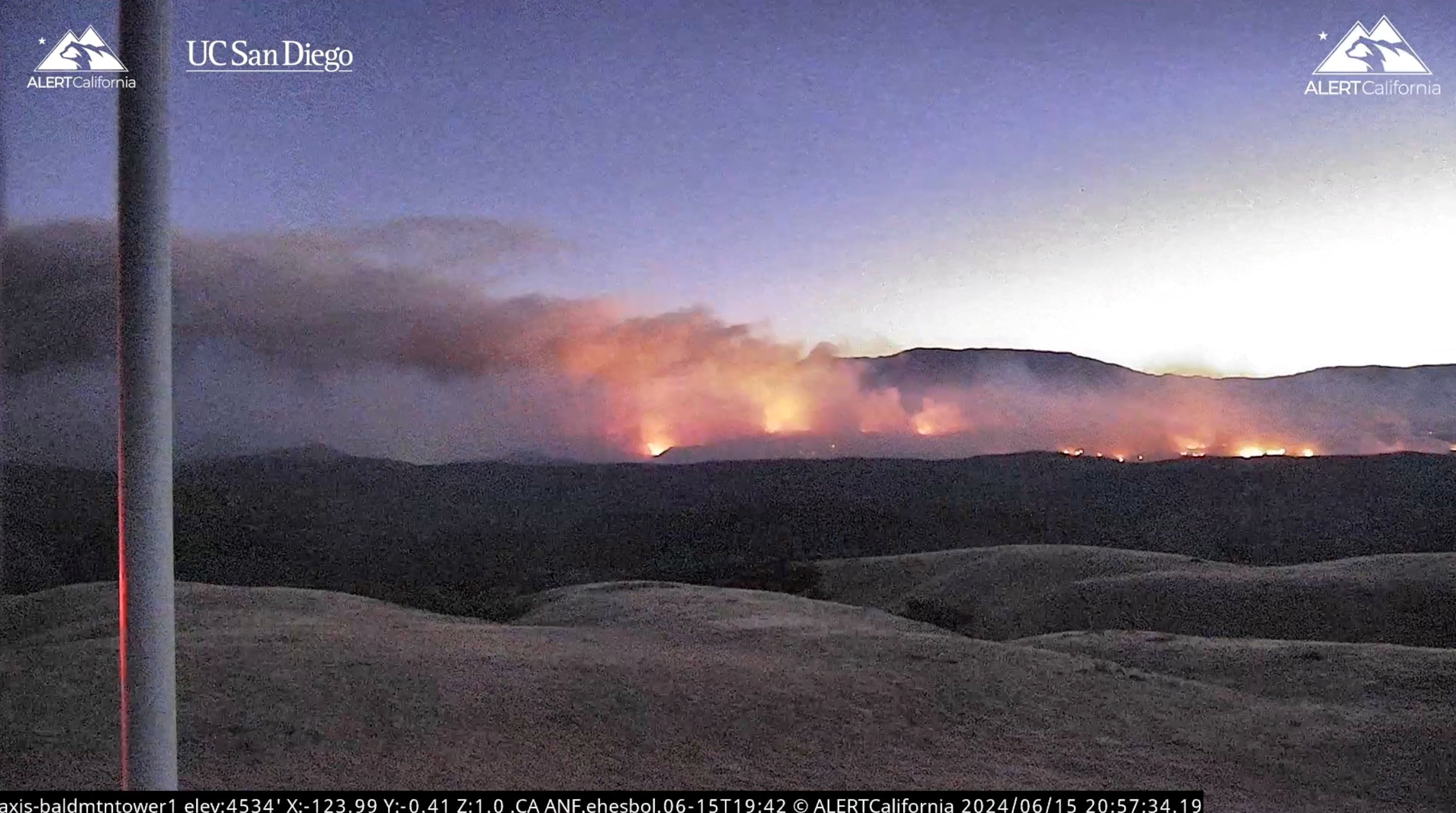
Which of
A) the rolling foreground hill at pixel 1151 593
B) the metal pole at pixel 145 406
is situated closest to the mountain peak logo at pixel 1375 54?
the rolling foreground hill at pixel 1151 593

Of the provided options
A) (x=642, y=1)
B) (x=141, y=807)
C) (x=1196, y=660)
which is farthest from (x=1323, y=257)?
(x=141, y=807)

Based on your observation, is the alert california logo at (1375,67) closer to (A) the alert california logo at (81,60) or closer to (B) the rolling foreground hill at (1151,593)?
(B) the rolling foreground hill at (1151,593)

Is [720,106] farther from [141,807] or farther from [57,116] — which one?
[141,807]

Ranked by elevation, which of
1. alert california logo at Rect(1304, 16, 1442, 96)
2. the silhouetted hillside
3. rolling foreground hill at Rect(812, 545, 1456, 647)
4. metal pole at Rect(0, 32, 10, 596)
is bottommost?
rolling foreground hill at Rect(812, 545, 1456, 647)

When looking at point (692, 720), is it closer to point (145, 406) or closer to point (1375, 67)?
point (145, 406)

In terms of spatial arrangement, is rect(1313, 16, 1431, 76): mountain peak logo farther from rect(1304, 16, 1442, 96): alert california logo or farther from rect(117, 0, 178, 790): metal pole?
rect(117, 0, 178, 790): metal pole

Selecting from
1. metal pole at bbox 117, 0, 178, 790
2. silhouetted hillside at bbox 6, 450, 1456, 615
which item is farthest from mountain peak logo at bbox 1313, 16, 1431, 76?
metal pole at bbox 117, 0, 178, 790
